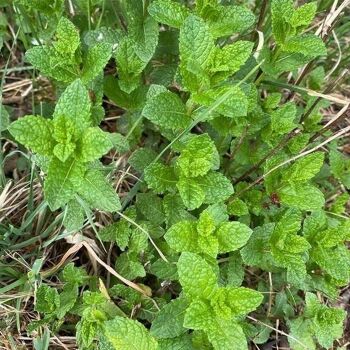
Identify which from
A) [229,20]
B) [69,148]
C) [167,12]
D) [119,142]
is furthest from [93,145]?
[229,20]

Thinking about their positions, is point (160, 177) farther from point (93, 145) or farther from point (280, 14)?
point (280, 14)

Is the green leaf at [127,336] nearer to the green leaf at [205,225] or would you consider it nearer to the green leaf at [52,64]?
the green leaf at [205,225]

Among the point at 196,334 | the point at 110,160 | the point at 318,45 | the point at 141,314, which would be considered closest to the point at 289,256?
the point at 196,334

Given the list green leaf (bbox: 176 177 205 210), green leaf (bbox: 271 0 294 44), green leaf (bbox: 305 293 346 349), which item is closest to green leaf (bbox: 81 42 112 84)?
green leaf (bbox: 176 177 205 210)

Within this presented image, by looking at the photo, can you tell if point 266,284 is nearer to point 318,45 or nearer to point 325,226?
point 325,226

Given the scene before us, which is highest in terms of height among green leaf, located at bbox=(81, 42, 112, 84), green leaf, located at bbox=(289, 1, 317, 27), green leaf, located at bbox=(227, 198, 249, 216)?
green leaf, located at bbox=(289, 1, 317, 27)

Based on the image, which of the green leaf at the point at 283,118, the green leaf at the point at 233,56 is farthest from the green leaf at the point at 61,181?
the green leaf at the point at 283,118

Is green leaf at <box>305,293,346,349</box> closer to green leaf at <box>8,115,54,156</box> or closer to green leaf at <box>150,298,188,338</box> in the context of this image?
green leaf at <box>150,298,188,338</box>
